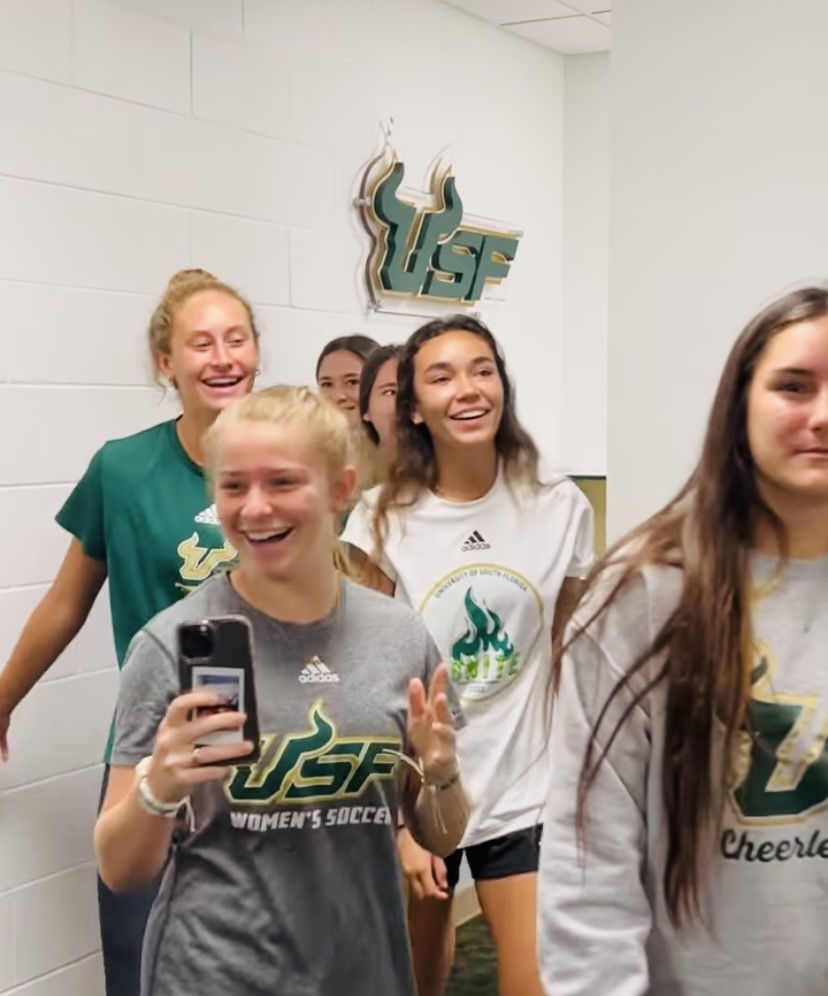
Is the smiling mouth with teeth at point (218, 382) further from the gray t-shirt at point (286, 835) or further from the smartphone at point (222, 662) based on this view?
the smartphone at point (222, 662)

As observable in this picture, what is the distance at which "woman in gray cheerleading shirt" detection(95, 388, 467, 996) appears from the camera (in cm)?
143

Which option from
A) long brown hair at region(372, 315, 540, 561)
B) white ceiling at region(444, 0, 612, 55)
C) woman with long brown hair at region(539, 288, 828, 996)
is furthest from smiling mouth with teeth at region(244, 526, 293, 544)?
white ceiling at region(444, 0, 612, 55)

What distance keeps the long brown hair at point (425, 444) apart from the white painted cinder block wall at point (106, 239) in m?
0.70

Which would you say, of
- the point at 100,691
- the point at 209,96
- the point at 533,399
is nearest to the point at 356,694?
the point at 100,691

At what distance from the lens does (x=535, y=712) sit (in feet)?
7.57

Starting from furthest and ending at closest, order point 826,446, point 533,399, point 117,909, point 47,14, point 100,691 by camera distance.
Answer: point 533,399, point 100,691, point 47,14, point 117,909, point 826,446

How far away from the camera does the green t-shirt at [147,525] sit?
2.24 metres

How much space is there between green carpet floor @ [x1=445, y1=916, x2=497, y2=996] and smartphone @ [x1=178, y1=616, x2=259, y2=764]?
2.19 metres

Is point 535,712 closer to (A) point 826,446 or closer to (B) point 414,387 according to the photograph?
(B) point 414,387

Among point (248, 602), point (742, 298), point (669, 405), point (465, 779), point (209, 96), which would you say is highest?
point (209, 96)

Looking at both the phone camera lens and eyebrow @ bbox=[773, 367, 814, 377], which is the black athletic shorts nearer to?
the phone camera lens

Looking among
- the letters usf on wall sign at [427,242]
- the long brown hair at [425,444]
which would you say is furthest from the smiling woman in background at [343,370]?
the long brown hair at [425,444]

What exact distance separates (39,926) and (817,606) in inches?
76.0

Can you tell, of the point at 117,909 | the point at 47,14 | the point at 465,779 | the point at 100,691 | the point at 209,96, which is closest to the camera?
the point at 465,779
